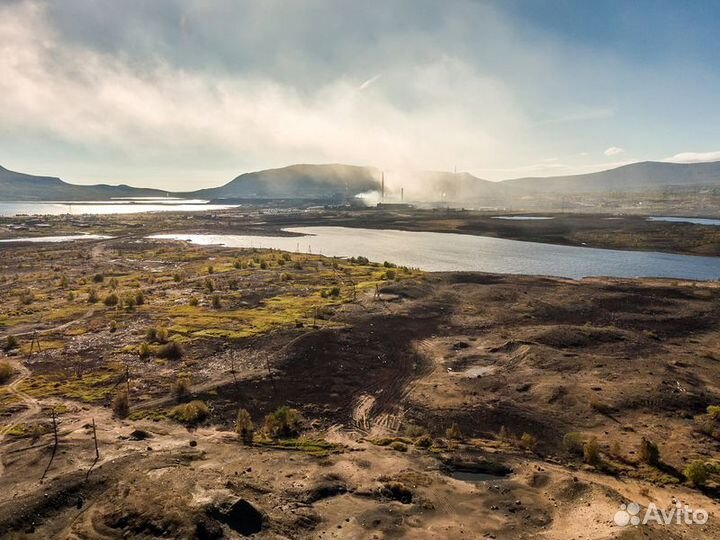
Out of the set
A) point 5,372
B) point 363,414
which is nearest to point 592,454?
point 363,414

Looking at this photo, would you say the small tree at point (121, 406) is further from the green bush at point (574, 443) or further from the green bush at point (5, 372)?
the green bush at point (574, 443)

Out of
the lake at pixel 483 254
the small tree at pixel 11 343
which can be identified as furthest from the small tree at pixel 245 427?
the lake at pixel 483 254

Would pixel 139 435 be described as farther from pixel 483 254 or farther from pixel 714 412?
pixel 483 254

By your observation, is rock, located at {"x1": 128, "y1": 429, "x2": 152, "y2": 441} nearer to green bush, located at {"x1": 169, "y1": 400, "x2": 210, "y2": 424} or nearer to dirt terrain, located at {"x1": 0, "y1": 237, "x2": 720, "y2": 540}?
dirt terrain, located at {"x1": 0, "y1": 237, "x2": 720, "y2": 540}

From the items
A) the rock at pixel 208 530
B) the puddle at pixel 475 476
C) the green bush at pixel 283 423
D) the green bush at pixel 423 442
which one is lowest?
the puddle at pixel 475 476

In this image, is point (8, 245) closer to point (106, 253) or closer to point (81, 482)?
point (106, 253)

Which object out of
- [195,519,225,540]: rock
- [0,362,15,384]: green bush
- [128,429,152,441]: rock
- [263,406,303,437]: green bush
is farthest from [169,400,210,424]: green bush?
[0,362,15,384]: green bush
